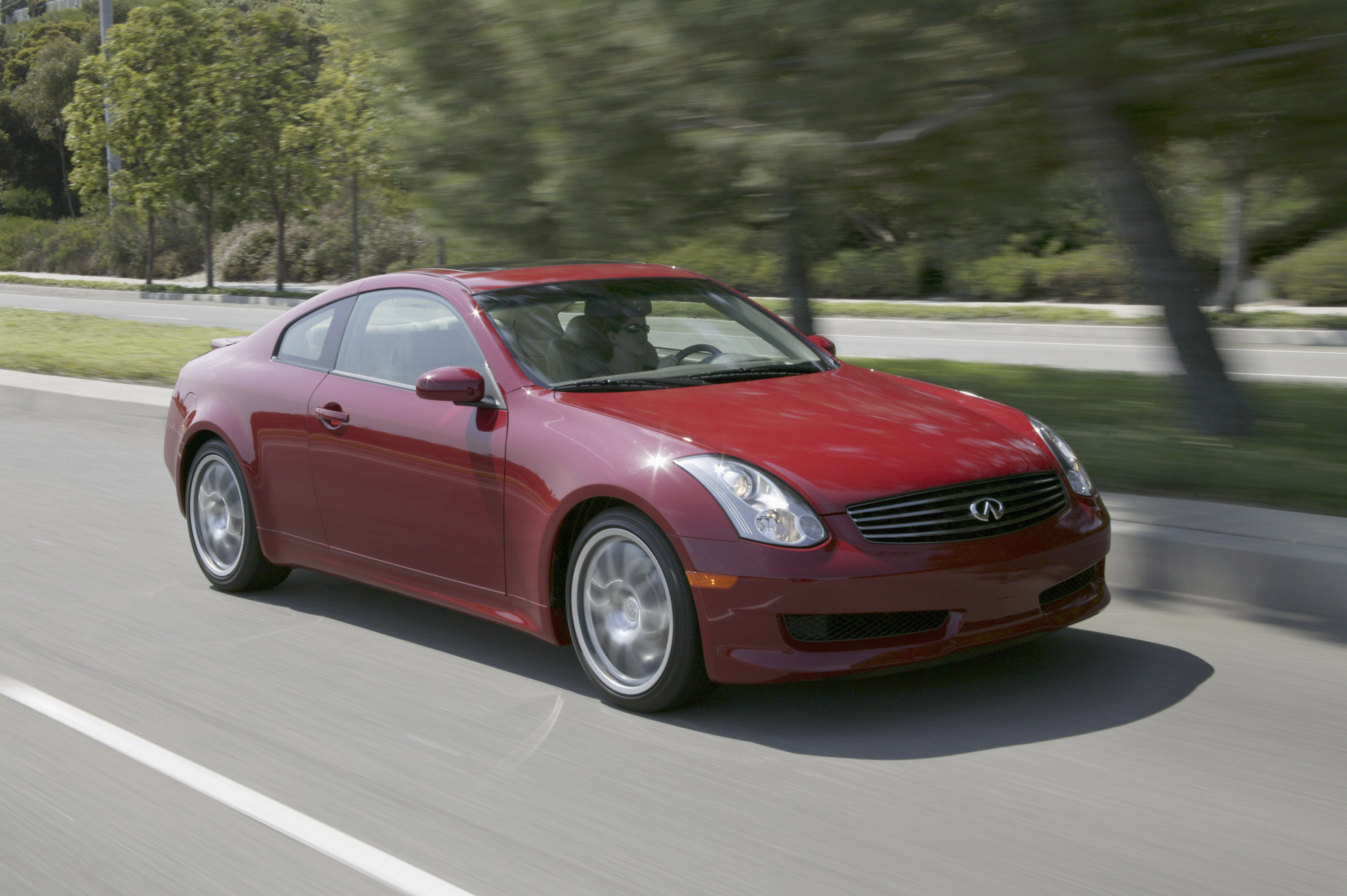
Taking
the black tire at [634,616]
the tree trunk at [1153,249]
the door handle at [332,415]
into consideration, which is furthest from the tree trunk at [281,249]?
the black tire at [634,616]

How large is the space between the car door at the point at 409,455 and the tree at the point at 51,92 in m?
73.8

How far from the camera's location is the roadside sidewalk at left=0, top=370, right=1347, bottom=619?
5.55 m

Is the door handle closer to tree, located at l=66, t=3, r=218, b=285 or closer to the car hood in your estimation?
the car hood

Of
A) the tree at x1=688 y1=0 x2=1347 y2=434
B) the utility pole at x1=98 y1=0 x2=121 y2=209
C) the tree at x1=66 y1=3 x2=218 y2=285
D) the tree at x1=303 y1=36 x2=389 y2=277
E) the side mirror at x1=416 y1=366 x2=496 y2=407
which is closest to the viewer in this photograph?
the side mirror at x1=416 y1=366 x2=496 y2=407

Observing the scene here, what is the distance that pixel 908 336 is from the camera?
22031 millimetres

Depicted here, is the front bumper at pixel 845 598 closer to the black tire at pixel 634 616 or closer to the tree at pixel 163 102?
the black tire at pixel 634 616

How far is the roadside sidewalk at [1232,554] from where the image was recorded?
218 inches

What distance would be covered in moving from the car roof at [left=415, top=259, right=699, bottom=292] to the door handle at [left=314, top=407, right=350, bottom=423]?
0.68 metres

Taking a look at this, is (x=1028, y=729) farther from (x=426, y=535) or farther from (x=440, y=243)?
(x=440, y=243)

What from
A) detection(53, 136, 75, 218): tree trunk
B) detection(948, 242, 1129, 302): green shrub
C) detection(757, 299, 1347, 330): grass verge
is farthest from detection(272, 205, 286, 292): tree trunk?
detection(53, 136, 75, 218): tree trunk

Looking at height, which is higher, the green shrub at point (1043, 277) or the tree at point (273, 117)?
the tree at point (273, 117)

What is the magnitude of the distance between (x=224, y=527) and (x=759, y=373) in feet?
8.98

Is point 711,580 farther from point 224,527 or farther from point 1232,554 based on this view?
point 224,527

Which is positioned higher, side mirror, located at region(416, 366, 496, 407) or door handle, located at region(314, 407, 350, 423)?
side mirror, located at region(416, 366, 496, 407)
